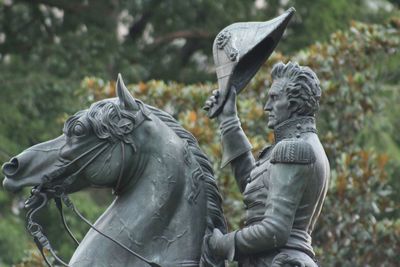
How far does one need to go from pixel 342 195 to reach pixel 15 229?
5.58 metres

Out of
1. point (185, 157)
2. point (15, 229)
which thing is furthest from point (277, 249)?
point (15, 229)

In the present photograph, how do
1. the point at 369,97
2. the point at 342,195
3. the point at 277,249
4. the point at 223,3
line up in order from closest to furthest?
the point at 277,249, the point at 342,195, the point at 369,97, the point at 223,3

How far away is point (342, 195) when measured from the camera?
16.5 meters

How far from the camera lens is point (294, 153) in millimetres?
8484

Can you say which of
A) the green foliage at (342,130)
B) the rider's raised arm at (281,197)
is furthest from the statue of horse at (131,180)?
the green foliage at (342,130)

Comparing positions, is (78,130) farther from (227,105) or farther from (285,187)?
(285,187)

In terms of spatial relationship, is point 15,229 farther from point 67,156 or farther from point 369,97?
point 67,156

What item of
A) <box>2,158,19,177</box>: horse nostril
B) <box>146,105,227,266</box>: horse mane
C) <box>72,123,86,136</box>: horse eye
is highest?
<box>72,123,86,136</box>: horse eye

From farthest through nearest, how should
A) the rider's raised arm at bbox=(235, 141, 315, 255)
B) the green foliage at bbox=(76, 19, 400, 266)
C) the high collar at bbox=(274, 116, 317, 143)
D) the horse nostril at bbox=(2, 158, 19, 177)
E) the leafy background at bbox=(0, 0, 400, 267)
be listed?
the leafy background at bbox=(0, 0, 400, 267)
the green foliage at bbox=(76, 19, 400, 266)
the horse nostril at bbox=(2, 158, 19, 177)
the high collar at bbox=(274, 116, 317, 143)
the rider's raised arm at bbox=(235, 141, 315, 255)

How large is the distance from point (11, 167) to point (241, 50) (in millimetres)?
1493

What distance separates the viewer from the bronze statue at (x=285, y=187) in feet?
27.7

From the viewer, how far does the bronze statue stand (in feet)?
27.7

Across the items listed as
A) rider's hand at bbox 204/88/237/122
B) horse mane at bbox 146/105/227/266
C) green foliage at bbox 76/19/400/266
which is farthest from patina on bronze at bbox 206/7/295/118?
green foliage at bbox 76/19/400/266

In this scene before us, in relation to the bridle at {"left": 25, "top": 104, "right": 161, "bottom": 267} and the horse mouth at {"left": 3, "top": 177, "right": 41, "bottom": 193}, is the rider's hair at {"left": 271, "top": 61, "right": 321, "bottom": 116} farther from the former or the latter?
the horse mouth at {"left": 3, "top": 177, "right": 41, "bottom": 193}
